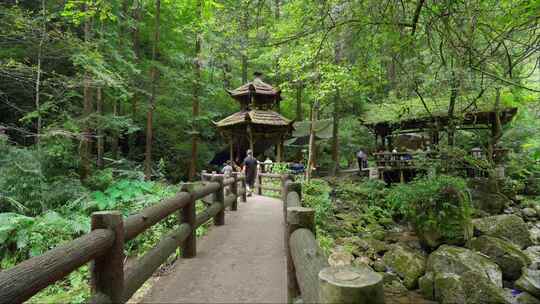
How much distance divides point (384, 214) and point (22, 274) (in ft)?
44.1

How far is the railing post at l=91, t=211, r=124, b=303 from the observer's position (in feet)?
8.91

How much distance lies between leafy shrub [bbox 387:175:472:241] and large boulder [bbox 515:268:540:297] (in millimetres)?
1770

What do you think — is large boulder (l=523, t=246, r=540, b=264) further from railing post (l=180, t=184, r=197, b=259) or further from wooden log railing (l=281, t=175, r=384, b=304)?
wooden log railing (l=281, t=175, r=384, b=304)

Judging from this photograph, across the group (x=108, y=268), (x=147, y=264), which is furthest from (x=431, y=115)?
(x=108, y=268)

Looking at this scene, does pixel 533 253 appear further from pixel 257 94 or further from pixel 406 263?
pixel 257 94

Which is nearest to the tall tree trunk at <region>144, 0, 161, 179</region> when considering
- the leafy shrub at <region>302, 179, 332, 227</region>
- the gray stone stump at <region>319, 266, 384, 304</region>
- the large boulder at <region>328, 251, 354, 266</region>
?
the leafy shrub at <region>302, 179, 332, 227</region>

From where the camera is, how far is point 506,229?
35.3 feet

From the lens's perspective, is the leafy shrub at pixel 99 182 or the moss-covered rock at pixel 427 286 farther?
the leafy shrub at pixel 99 182

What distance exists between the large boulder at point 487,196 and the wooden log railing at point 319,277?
541 inches

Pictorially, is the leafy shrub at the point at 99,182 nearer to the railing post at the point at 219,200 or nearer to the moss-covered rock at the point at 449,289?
the railing post at the point at 219,200

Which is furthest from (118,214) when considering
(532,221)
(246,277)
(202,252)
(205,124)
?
(205,124)

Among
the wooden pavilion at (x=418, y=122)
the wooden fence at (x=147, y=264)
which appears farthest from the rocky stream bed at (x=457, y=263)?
the wooden fence at (x=147, y=264)

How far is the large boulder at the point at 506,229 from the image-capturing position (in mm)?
10477

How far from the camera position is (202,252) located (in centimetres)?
523
